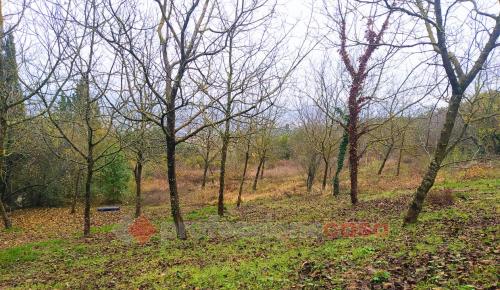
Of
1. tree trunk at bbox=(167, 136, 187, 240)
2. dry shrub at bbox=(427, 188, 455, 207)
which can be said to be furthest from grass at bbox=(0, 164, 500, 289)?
tree trunk at bbox=(167, 136, 187, 240)

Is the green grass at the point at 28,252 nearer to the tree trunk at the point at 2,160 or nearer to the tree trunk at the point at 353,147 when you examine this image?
the tree trunk at the point at 2,160

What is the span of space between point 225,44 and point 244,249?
485cm

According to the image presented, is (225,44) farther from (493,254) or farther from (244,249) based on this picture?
(493,254)

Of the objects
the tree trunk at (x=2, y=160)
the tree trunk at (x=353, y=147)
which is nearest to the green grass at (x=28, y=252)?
the tree trunk at (x=2, y=160)

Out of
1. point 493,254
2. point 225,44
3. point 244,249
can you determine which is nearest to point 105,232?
point 244,249

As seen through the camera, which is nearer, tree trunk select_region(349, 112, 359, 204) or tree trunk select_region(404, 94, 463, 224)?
tree trunk select_region(404, 94, 463, 224)

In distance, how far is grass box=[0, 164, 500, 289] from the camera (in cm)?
499

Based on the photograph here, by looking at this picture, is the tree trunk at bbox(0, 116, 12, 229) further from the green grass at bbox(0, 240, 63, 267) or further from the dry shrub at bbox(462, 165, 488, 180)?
the dry shrub at bbox(462, 165, 488, 180)

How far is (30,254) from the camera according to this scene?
10164 millimetres

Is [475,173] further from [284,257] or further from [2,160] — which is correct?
[2,160]

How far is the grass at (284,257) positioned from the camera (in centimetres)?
499

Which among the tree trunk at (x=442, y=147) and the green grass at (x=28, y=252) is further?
the green grass at (x=28, y=252)

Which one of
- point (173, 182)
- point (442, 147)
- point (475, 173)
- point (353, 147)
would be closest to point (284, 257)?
point (173, 182)

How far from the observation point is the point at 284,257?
696cm
